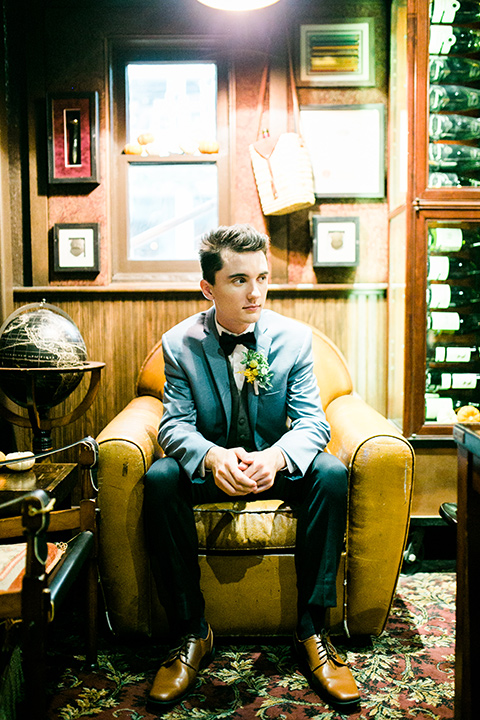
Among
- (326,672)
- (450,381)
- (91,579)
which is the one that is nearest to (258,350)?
(91,579)

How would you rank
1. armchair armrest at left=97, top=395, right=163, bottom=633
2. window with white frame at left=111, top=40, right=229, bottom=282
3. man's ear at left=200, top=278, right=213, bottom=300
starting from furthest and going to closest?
window with white frame at left=111, top=40, right=229, bottom=282
man's ear at left=200, top=278, right=213, bottom=300
armchair armrest at left=97, top=395, right=163, bottom=633

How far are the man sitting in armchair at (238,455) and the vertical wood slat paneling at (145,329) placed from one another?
865 millimetres

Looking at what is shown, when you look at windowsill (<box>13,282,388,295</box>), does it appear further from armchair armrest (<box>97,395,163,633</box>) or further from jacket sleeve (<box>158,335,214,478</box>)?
armchair armrest (<box>97,395,163,633</box>)

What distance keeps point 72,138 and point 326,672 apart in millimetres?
2893

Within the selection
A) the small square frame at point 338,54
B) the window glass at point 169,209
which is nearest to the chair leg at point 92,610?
the window glass at point 169,209

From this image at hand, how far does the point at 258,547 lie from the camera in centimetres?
189

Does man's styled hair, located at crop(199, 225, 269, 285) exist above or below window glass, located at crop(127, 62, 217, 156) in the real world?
below

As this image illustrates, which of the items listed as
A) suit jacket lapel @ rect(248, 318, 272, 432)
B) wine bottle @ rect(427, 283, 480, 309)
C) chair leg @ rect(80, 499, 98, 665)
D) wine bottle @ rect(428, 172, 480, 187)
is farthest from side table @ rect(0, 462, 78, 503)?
wine bottle @ rect(428, 172, 480, 187)

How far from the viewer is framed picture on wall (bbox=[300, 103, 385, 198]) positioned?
3.06m

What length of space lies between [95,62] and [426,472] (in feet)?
9.43

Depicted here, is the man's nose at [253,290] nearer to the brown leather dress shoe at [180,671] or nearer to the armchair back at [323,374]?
the armchair back at [323,374]

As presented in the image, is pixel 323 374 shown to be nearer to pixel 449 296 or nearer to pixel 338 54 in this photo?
pixel 449 296

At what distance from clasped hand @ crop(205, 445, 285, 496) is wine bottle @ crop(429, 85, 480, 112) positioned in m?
2.09

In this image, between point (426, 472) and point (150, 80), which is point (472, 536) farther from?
point (150, 80)
